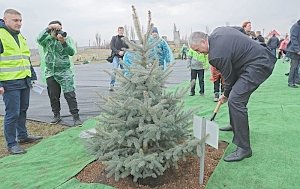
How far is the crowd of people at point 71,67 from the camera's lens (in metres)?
3.44

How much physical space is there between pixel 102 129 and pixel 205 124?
1022mm

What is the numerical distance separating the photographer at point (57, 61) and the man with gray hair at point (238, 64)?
278cm

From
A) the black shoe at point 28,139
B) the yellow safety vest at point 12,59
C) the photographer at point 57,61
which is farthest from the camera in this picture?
the photographer at point 57,61

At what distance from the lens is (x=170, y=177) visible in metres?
3.24

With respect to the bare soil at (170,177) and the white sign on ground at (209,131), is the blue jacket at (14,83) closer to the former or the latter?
the bare soil at (170,177)

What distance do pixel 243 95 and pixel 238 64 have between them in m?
0.35

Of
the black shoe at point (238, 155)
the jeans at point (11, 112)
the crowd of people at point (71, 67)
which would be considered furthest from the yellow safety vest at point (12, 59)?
the black shoe at point (238, 155)

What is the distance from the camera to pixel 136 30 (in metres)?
3.08

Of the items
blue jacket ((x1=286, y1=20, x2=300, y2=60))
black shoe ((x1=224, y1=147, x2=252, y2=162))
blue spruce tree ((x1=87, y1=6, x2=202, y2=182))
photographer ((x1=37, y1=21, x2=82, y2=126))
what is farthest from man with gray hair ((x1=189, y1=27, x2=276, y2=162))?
blue jacket ((x1=286, y1=20, x2=300, y2=60))

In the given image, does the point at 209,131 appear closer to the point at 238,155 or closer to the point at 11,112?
the point at 238,155

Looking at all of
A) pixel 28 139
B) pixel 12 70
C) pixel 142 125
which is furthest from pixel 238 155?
pixel 28 139

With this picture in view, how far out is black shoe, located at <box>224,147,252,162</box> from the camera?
349 centimetres

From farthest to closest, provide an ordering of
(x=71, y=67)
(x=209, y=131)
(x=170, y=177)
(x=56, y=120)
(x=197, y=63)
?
1. (x=197, y=63)
2. (x=56, y=120)
3. (x=71, y=67)
4. (x=170, y=177)
5. (x=209, y=131)

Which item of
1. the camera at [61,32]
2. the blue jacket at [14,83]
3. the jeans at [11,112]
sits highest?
the camera at [61,32]
